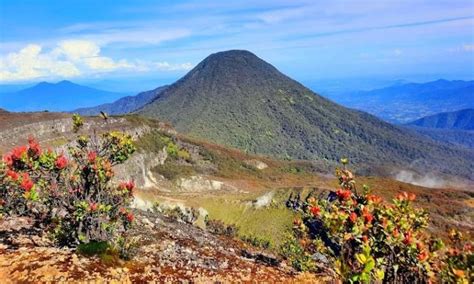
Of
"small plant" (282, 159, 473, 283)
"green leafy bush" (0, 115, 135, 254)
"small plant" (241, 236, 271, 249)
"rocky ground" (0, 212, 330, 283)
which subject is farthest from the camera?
"small plant" (241, 236, 271, 249)

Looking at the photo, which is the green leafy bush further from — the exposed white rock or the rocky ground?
the exposed white rock

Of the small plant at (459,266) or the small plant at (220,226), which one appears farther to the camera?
the small plant at (220,226)

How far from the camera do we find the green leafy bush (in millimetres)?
22750

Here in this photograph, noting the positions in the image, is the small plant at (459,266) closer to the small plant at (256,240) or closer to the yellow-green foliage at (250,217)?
the small plant at (256,240)

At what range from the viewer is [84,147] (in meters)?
24.5

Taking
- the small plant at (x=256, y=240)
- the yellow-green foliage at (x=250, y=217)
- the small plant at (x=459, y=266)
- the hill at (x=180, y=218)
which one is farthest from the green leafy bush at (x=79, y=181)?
the yellow-green foliage at (x=250, y=217)

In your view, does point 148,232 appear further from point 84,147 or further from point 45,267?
point 45,267

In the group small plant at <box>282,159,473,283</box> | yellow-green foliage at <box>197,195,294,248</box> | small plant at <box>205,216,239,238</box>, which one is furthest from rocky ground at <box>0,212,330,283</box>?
yellow-green foliage at <box>197,195,294,248</box>

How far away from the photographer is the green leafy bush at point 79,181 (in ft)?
74.6

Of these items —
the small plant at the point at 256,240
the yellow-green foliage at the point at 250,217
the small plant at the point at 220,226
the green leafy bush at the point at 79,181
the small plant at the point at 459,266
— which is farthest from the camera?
the yellow-green foliage at the point at 250,217

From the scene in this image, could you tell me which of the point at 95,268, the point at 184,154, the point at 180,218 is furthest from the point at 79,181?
the point at 184,154

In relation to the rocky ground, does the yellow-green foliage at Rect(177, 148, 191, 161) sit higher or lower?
lower

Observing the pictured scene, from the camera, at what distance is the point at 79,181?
25.5 metres

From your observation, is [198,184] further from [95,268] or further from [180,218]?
[95,268]
